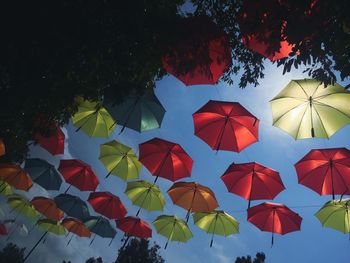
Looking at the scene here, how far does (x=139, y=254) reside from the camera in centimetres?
3497

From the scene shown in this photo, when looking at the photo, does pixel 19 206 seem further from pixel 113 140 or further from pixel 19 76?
pixel 19 76

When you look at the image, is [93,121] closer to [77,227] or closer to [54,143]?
[54,143]

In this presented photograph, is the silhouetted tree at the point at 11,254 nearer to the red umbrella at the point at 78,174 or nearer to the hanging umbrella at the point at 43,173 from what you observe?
the hanging umbrella at the point at 43,173

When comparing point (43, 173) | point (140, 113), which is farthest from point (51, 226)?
point (140, 113)

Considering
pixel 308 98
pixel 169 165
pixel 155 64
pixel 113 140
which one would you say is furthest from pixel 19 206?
pixel 308 98

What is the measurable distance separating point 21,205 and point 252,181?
16.3m

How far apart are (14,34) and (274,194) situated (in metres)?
10.1

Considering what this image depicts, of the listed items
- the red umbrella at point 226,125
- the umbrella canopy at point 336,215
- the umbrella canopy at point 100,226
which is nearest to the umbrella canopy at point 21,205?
the umbrella canopy at point 100,226

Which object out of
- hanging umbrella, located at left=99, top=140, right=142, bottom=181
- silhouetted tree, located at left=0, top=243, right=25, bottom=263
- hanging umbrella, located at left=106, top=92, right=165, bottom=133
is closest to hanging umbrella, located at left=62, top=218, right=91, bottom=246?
hanging umbrella, located at left=99, top=140, right=142, bottom=181

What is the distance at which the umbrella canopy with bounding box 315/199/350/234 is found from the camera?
11141 mm

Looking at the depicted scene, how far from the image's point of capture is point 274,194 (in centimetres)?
1076

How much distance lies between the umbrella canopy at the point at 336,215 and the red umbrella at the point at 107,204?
32.4ft

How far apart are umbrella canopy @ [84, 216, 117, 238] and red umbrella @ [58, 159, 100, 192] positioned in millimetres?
4510

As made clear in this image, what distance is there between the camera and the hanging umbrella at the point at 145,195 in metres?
14.0
